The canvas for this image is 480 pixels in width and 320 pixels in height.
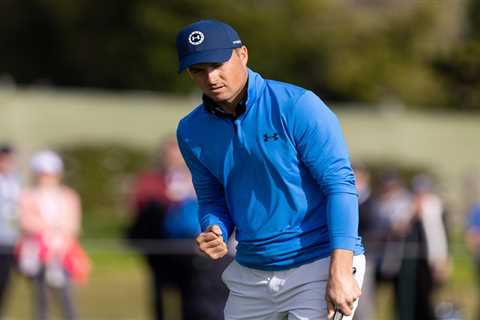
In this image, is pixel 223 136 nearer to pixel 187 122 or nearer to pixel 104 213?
pixel 187 122

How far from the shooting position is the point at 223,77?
5.82 meters

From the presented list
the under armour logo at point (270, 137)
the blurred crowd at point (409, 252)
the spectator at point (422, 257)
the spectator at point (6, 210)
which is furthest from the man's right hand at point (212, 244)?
the spectator at point (422, 257)

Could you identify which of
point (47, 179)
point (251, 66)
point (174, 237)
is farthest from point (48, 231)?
point (251, 66)

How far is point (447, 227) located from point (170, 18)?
24284 millimetres

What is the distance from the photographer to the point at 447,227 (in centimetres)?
1453

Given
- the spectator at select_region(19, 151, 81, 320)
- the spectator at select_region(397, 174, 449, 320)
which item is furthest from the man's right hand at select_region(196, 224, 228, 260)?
the spectator at select_region(397, 174, 449, 320)

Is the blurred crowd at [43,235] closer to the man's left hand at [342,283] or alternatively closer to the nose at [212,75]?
the nose at [212,75]

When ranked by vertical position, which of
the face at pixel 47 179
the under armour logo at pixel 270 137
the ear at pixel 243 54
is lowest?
the face at pixel 47 179

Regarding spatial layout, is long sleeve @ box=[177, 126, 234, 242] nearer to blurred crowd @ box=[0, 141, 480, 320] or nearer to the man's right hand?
the man's right hand

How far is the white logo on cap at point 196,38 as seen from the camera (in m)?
5.73

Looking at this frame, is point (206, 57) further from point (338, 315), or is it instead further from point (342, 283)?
point (338, 315)

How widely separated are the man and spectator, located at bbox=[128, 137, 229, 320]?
5.46m

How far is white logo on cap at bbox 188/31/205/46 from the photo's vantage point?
18.8 feet

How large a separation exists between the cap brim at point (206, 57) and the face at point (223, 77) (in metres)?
0.03
